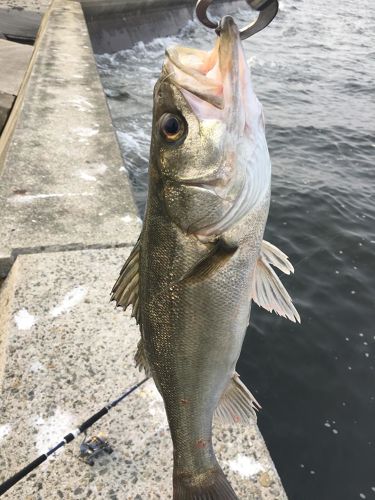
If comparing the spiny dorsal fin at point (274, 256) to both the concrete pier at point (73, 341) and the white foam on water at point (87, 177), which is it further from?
the white foam on water at point (87, 177)

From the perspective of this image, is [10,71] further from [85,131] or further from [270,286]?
[270,286]

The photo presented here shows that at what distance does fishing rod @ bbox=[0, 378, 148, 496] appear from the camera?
2.12 m

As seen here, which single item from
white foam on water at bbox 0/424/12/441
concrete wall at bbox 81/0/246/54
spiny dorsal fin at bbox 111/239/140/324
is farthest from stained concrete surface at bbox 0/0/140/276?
concrete wall at bbox 81/0/246/54

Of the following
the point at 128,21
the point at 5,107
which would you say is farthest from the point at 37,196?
the point at 128,21

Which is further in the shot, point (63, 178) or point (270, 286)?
point (63, 178)

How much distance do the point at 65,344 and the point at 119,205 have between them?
1.77m

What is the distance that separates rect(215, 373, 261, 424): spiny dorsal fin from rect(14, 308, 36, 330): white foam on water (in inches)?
59.0

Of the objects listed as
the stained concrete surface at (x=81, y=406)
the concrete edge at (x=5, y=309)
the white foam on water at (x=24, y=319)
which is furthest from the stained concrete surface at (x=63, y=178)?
the white foam on water at (x=24, y=319)

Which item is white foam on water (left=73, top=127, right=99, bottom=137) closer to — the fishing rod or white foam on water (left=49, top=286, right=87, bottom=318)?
white foam on water (left=49, top=286, right=87, bottom=318)

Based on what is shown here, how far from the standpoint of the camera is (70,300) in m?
3.19

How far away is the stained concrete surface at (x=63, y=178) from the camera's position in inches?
149

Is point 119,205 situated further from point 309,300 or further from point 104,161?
point 309,300

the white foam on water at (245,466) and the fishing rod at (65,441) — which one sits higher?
the fishing rod at (65,441)

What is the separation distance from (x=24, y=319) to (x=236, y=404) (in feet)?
5.33
